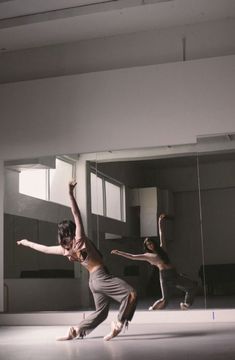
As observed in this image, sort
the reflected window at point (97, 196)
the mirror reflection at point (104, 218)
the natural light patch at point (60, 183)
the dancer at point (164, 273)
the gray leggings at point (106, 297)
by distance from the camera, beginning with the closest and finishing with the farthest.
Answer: the gray leggings at point (106, 297)
the dancer at point (164, 273)
the mirror reflection at point (104, 218)
the reflected window at point (97, 196)
the natural light patch at point (60, 183)

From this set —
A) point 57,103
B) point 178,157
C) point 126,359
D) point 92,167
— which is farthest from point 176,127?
point 126,359

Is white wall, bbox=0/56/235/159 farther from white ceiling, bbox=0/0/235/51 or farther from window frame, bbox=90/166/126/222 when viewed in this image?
white ceiling, bbox=0/0/235/51

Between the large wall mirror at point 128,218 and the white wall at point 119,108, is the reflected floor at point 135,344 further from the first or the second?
the white wall at point 119,108

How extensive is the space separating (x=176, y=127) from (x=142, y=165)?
30.1 inches

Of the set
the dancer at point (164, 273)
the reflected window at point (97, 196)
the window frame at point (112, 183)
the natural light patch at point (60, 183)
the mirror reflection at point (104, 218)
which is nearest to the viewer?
the dancer at point (164, 273)

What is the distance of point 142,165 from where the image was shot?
7.91 m

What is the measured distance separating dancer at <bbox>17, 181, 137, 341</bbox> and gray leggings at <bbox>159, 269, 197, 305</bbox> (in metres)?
2.00

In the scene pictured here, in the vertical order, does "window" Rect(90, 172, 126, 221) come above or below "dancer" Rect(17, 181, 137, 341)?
above

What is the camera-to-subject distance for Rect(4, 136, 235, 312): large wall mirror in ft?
24.7

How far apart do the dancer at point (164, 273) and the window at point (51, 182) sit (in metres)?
1.37

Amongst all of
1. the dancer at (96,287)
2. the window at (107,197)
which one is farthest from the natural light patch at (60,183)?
the dancer at (96,287)

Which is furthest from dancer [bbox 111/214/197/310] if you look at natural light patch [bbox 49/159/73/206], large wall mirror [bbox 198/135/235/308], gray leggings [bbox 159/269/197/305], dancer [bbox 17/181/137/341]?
dancer [bbox 17/181/137/341]

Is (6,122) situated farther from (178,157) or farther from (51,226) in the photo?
(178,157)

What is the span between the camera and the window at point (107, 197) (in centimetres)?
782
